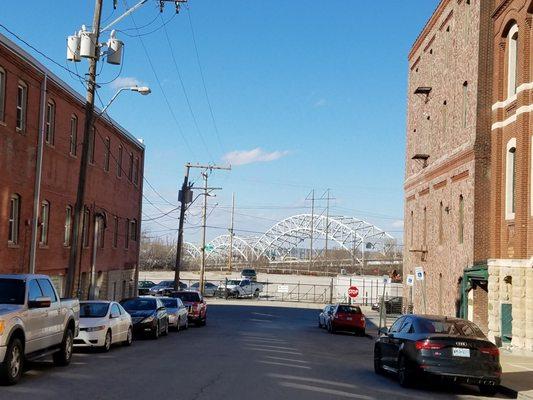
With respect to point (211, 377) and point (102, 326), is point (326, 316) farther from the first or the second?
point (211, 377)

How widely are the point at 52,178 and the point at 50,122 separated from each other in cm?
238

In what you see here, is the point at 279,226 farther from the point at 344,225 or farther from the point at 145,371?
the point at 145,371

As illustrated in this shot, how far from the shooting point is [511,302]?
2458 cm

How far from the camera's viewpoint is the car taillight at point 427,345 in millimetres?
14250

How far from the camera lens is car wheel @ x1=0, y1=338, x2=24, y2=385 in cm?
1230

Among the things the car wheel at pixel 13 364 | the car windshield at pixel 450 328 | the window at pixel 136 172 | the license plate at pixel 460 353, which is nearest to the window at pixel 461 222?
the car windshield at pixel 450 328

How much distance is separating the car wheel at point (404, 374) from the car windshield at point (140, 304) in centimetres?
1361

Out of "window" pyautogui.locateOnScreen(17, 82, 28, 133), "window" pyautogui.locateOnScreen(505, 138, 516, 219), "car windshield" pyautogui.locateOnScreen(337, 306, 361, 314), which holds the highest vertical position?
"window" pyautogui.locateOnScreen(17, 82, 28, 133)

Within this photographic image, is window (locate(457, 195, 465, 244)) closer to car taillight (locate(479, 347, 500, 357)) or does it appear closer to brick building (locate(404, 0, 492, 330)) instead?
brick building (locate(404, 0, 492, 330))

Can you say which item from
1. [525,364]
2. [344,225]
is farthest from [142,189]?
[344,225]

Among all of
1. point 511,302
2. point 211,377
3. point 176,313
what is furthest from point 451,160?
point 211,377

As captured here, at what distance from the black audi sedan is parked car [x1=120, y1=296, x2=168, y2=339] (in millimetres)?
12591

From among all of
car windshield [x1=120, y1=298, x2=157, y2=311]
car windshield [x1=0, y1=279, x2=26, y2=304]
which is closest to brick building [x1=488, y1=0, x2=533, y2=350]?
car windshield [x1=120, y1=298, x2=157, y2=311]

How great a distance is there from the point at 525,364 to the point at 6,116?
18663mm
